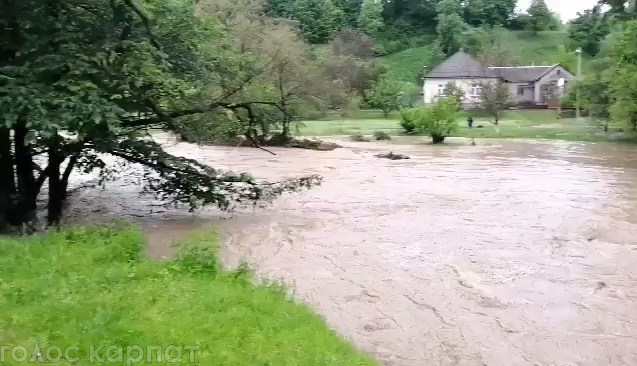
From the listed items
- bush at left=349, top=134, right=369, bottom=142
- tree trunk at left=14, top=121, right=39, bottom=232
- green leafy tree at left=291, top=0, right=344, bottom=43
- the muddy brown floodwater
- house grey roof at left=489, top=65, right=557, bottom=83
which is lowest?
the muddy brown floodwater

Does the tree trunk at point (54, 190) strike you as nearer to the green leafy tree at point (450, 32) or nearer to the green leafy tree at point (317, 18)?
the green leafy tree at point (317, 18)

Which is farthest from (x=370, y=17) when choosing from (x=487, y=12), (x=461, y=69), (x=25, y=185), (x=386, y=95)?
(x=25, y=185)

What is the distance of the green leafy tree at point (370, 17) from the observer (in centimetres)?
9500

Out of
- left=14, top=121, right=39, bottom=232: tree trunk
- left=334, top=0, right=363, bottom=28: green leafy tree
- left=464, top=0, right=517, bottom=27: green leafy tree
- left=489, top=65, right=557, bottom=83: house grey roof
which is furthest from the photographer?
left=464, top=0, right=517, bottom=27: green leafy tree

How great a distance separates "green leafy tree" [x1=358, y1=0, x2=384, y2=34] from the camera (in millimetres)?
95000

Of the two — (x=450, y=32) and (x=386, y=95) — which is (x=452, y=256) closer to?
(x=386, y=95)

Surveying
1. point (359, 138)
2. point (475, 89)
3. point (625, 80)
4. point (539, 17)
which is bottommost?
point (359, 138)

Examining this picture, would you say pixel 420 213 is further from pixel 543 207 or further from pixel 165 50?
pixel 165 50

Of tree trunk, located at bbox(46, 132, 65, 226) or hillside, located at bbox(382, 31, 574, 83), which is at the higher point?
hillside, located at bbox(382, 31, 574, 83)

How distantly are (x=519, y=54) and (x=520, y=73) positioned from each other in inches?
729

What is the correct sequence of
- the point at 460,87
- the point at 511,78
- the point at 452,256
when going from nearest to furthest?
the point at 452,256 → the point at 460,87 → the point at 511,78

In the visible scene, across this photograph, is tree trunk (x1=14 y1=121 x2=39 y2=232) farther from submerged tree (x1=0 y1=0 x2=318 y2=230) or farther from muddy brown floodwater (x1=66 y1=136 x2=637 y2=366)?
muddy brown floodwater (x1=66 y1=136 x2=637 y2=366)

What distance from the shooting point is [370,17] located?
3777 inches

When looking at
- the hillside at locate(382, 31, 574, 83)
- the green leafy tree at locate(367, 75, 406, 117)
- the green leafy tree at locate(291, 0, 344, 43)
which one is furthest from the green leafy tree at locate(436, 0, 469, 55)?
the green leafy tree at locate(367, 75, 406, 117)
